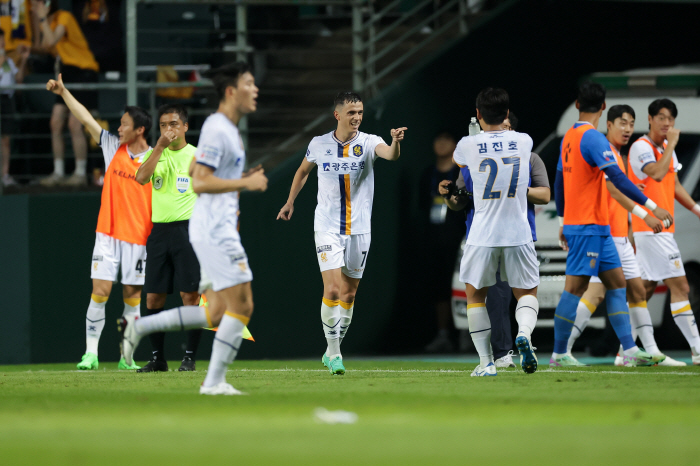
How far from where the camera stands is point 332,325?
1004cm

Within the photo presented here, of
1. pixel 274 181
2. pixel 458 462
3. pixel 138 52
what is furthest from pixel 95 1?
pixel 458 462

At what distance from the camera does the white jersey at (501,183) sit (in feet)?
29.2

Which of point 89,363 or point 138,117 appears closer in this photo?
point 138,117

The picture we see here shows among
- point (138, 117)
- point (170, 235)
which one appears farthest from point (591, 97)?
point (138, 117)

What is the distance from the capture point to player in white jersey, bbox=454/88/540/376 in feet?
29.2

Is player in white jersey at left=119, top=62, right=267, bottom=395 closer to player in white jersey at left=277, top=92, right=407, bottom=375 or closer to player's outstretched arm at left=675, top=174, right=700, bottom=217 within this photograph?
player in white jersey at left=277, top=92, right=407, bottom=375

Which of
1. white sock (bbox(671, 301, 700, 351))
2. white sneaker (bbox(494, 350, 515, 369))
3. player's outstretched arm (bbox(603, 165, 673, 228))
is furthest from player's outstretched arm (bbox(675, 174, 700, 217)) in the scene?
white sneaker (bbox(494, 350, 515, 369))

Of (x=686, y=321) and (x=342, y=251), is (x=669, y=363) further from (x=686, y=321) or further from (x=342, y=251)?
(x=342, y=251)

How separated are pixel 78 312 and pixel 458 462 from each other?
367 inches

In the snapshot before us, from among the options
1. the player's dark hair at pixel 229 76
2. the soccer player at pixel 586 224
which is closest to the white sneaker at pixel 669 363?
the soccer player at pixel 586 224

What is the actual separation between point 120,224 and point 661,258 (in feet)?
18.9

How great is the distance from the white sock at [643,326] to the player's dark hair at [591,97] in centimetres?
221

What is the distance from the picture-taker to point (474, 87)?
15461 mm

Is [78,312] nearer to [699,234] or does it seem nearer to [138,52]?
[138,52]
